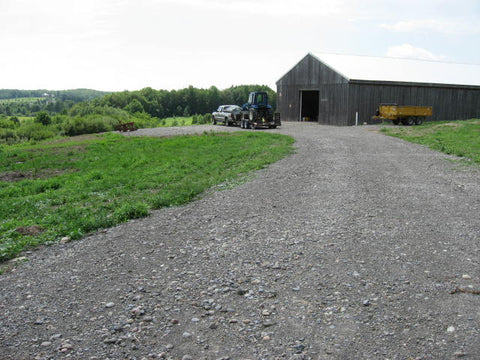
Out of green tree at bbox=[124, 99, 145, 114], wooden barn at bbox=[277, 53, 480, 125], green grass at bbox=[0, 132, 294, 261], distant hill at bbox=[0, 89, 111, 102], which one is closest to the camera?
green grass at bbox=[0, 132, 294, 261]

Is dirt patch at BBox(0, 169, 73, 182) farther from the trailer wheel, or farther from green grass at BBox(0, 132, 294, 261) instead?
the trailer wheel

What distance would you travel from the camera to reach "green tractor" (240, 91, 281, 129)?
27.3 m

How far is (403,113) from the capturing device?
28812mm

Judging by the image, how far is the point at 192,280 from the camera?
17.2 feet

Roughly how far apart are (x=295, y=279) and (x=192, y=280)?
1283mm

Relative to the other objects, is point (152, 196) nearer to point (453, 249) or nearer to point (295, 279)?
point (295, 279)

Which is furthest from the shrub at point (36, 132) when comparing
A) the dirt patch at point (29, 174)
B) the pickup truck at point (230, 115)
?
the dirt patch at point (29, 174)

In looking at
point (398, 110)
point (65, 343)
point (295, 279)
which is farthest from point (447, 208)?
point (398, 110)

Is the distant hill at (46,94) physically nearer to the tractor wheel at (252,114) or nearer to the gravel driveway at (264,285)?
the tractor wheel at (252,114)

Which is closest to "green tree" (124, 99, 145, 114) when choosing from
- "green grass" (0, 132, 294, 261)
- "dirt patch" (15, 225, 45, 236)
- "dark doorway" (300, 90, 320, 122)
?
"dark doorway" (300, 90, 320, 122)

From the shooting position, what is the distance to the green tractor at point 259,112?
27.3 metres

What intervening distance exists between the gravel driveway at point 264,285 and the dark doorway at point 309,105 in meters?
28.2

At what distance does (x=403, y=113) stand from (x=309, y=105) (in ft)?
32.3

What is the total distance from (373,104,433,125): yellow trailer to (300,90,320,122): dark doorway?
297 inches
